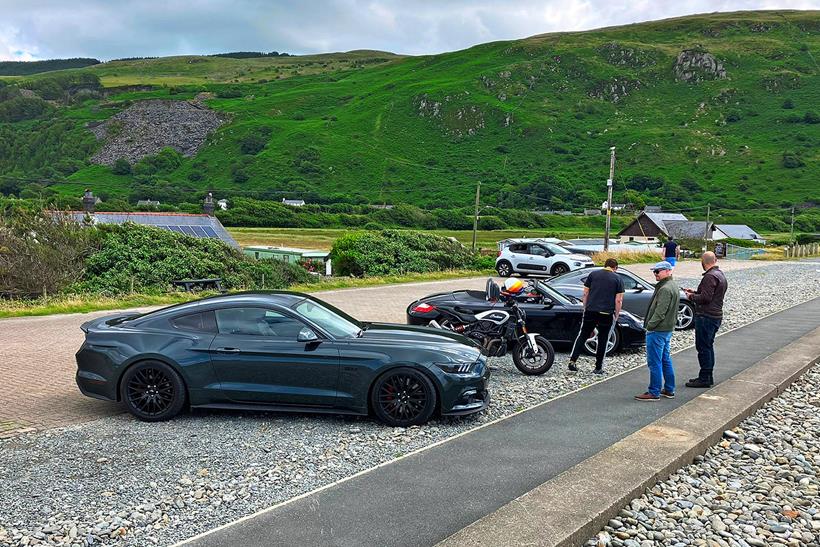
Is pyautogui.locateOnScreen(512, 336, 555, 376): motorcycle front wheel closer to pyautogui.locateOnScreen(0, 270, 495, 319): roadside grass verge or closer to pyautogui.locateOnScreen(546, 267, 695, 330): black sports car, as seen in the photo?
pyautogui.locateOnScreen(546, 267, 695, 330): black sports car

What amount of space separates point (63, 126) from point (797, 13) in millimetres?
189656

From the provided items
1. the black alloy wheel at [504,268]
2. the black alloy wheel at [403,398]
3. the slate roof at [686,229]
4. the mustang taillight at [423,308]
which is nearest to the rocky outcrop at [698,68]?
the slate roof at [686,229]

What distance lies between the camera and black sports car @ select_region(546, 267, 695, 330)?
14.5 meters

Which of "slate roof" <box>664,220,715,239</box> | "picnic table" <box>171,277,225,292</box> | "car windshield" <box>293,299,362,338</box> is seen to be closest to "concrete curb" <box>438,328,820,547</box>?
"car windshield" <box>293,299,362,338</box>

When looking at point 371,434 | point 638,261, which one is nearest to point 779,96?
point 638,261

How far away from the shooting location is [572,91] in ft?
538

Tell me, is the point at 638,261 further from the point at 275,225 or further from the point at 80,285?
the point at 275,225

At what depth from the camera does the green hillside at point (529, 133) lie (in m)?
115

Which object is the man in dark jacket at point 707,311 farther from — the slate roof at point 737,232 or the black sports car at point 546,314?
the slate roof at point 737,232

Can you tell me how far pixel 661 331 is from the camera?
8719 mm

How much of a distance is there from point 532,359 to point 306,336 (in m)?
4.03

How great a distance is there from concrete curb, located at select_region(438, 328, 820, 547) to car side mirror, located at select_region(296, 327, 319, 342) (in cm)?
306

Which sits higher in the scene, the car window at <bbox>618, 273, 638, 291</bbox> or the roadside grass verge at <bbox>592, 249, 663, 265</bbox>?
the car window at <bbox>618, 273, 638, 291</bbox>

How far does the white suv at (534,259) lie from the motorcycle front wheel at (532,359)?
777 inches
